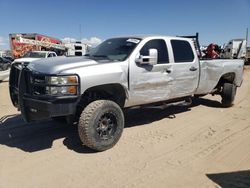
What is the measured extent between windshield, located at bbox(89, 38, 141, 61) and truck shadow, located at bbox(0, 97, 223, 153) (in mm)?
1648

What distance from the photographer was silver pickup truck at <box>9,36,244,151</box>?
481 centimetres

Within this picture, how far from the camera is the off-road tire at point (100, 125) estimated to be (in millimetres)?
4977

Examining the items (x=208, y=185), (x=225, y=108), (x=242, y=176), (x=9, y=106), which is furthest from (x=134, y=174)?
(x=9, y=106)

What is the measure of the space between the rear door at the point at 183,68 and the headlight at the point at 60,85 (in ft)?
8.21

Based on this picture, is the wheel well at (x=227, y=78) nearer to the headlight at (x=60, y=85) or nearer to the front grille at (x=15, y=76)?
the headlight at (x=60, y=85)

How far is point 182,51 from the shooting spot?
692 cm

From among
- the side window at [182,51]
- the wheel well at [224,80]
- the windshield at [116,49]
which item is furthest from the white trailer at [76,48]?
the windshield at [116,49]

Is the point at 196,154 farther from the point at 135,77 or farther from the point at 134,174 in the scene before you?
the point at 135,77

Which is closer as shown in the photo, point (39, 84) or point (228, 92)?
point (39, 84)

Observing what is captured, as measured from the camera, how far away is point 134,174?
4.32 m

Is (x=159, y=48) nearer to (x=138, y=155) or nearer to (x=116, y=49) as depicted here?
(x=116, y=49)

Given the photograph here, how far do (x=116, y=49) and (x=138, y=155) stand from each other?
2.23 metres

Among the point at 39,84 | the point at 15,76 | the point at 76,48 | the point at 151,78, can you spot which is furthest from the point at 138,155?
the point at 76,48

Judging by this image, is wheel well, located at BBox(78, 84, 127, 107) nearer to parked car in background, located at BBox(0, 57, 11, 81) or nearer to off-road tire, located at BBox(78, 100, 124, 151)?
off-road tire, located at BBox(78, 100, 124, 151)
